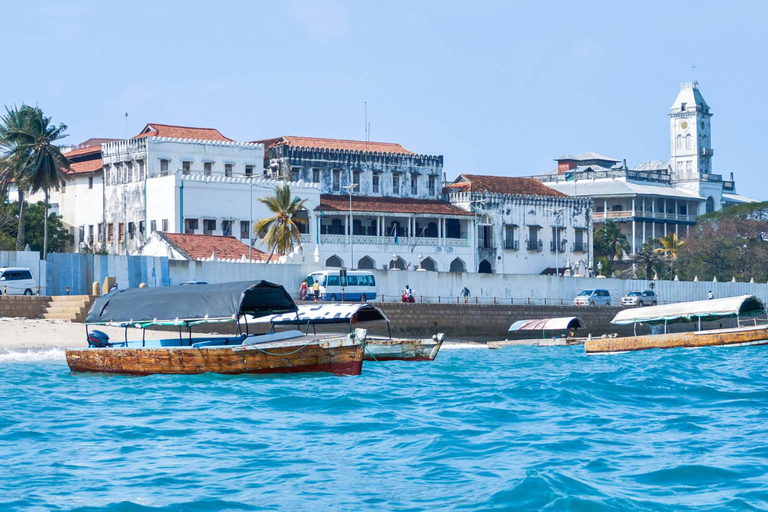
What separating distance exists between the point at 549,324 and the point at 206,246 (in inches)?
658

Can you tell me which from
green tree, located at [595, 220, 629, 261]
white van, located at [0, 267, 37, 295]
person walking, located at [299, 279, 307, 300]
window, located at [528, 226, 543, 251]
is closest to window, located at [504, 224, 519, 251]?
window, located at [528, 226, 543, 251]

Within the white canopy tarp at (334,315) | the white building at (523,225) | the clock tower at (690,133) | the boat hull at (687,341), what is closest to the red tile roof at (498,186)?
the white building at (523,225)

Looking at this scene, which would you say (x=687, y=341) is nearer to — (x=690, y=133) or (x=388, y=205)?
(x=388, y=205)

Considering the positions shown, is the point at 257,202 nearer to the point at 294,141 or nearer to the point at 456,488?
the point at 294,141

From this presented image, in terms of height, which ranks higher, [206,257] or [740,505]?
[206,257]

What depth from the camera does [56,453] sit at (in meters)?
17.9

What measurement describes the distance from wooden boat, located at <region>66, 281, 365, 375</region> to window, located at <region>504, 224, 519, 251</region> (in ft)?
146

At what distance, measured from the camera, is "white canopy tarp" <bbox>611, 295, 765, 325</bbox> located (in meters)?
43.6

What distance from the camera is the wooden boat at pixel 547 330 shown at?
51594 millimetres

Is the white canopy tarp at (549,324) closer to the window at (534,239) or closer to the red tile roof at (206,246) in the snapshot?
the red tile roof at (206,246)

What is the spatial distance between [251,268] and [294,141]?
2026cm

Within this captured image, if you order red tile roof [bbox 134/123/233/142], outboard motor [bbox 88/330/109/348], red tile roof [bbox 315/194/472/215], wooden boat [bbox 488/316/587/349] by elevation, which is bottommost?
wooden boat [bbox 488/316/587/349]

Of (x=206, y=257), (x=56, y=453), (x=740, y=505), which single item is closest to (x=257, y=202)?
(x=206, y=257)

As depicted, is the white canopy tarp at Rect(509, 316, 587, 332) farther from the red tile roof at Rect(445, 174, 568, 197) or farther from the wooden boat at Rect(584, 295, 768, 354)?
the red tile roof at Rect(445, 174, 568, 197)
